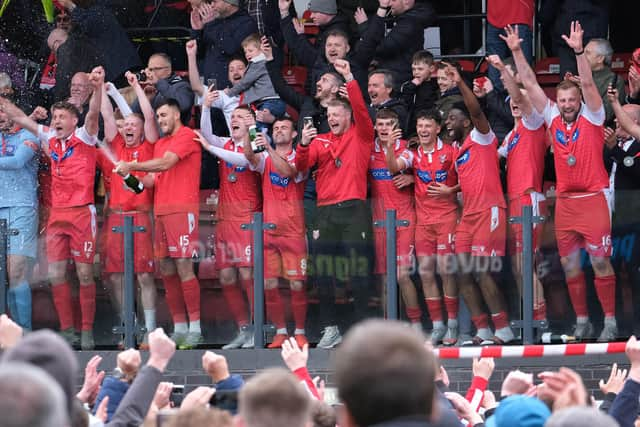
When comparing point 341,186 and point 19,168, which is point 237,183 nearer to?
point 341,186

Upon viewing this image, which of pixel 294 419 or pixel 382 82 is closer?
pixel 294 419

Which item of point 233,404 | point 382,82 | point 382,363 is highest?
point 382,82

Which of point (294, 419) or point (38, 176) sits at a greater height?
point (38, 176)

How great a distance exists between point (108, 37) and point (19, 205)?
2.61 m

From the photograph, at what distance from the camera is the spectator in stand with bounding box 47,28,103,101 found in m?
12.6

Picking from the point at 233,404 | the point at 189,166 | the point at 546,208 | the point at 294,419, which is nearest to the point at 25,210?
the point at 189,166

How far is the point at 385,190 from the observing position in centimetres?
1060

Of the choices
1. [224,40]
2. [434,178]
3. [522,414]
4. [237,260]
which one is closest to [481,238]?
[434,178]

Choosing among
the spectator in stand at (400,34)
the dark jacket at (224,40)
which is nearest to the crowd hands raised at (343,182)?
the spectator in stand at (400,34)

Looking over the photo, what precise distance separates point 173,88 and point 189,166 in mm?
1124

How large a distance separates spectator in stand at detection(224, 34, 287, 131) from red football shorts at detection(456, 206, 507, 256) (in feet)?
8.14

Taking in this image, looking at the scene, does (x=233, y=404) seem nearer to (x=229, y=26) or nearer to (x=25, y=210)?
(x=25, y=210)

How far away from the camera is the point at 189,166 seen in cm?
1095

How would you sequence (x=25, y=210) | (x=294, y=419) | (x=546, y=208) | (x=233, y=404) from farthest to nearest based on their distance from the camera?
1. (x=25, y=210)
2. (x=546, y=208)
3. (x=233, y=404)
4. (x=294, y=419)
